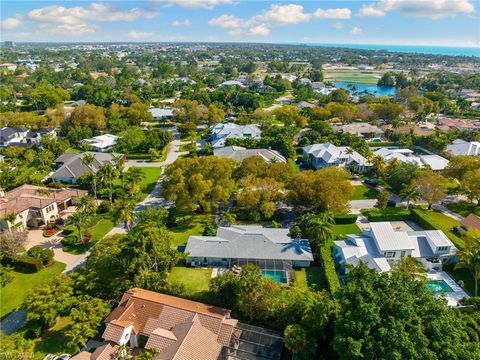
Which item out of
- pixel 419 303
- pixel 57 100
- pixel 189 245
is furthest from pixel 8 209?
pixel 57 100

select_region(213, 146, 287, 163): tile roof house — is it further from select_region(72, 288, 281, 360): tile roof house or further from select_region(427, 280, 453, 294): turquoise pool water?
select_region(72, 288, 281, 360): tile roof house

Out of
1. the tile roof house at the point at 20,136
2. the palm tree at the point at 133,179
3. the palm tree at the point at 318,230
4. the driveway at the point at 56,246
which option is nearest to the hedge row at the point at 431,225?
the palm tree at the point at 318,230

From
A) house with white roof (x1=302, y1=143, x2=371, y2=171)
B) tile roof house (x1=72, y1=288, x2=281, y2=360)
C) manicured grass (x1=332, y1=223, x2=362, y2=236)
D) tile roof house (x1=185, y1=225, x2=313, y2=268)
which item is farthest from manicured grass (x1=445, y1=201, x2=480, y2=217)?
tile roof house (x1=72, y1=288, x2=281, y2=360)

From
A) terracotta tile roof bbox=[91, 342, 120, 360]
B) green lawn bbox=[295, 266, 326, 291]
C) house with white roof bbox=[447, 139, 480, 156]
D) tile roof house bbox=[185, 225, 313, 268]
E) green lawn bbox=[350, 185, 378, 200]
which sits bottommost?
green lawn bbox=[295, 266, 326, 291]

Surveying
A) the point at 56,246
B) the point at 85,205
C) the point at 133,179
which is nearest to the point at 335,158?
the point at 133,179

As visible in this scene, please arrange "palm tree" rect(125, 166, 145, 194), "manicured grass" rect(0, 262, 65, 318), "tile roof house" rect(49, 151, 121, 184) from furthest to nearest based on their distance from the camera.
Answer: "tile roof house" rect(49, 151, 121, 184) → "palm tree" rect(125, 166, 145, 194) → "manicured grass" rect(0, 262, 65, 318)

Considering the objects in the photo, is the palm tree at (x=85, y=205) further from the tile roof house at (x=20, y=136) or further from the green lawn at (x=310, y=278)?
the tile roof house at (x=20, y=136)

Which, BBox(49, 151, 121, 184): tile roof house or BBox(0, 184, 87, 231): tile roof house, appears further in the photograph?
BBox(49, 151, 121, 184): tile roof house
